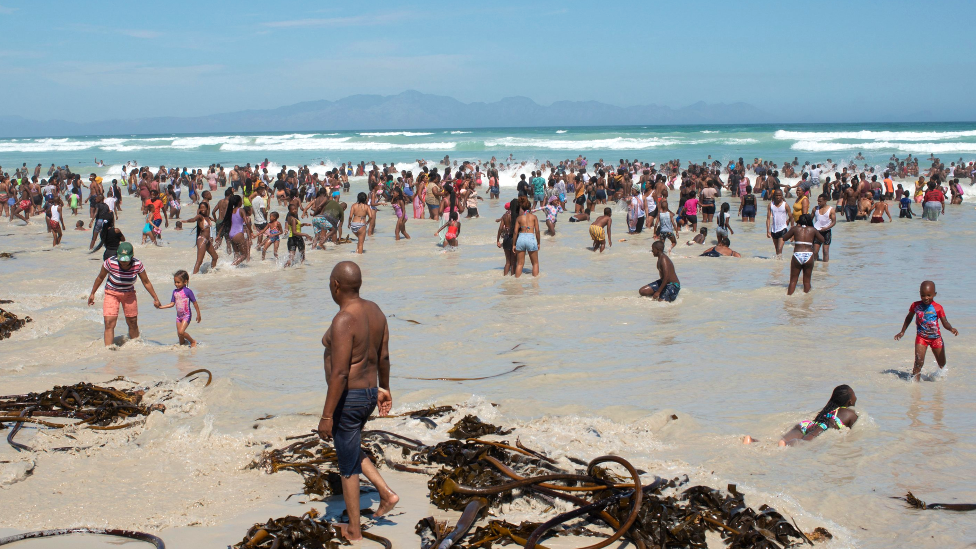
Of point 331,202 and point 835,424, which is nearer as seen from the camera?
point 835,424

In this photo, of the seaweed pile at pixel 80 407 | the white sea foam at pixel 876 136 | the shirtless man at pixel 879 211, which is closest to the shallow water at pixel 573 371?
the seaweed pile at pixel 80 407

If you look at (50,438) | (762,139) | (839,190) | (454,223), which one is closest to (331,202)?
(454,223)

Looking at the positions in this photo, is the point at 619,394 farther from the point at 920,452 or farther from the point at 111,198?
the point at 111,198

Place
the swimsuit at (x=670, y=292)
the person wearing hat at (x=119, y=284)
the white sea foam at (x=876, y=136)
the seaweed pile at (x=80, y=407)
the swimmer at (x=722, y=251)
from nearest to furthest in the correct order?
the seaweed pile at (x=80, y=407) → the person wearing hat at (x=119, y=284) → the swimsuit at (x=670, y=292) → the swimmer at (x=722, y=251) → the white sea foam at (x=876, y=136)

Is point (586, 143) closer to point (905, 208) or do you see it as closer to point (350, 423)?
point (905, 208)

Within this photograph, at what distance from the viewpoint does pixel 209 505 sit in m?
4.82

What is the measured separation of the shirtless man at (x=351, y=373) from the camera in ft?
13.6

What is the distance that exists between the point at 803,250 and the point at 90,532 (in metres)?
10.4

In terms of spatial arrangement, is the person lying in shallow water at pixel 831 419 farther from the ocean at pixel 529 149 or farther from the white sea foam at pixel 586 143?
the white sea foam at pixel 586 143

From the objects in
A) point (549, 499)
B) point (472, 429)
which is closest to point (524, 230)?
point (472, 429)

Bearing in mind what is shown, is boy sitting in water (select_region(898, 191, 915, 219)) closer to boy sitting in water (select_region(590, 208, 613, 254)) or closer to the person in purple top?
boy sitting in water (select_region(590, 208, 613, 254))

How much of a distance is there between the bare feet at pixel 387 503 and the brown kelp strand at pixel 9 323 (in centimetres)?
728

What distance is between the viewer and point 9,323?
32.4ft

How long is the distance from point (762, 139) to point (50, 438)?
7752cm
